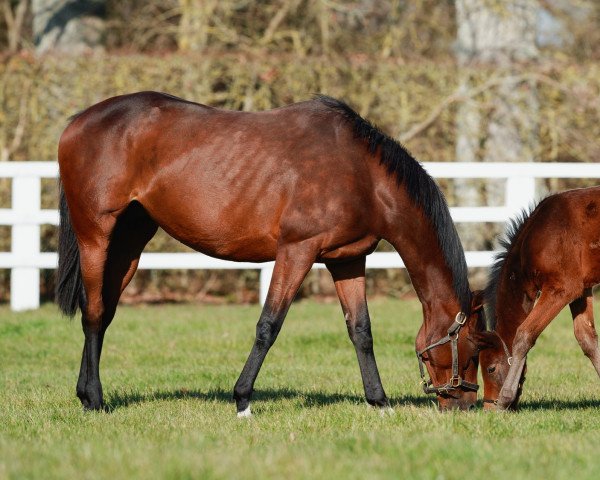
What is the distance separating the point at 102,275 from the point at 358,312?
1671 millimetres

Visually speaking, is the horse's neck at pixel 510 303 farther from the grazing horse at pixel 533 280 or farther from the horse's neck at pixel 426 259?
the horse's neck at pixel 426 259

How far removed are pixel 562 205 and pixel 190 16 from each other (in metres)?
9.08

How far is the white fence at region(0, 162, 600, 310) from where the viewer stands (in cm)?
1080

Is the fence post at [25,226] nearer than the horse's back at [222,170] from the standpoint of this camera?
No

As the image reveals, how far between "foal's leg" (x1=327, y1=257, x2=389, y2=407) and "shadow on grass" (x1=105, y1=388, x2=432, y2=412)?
1.02 feet

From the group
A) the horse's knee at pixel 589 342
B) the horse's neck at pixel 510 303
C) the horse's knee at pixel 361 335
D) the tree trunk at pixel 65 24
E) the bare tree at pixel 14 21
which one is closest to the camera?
the horse's neck at pixel 510 303

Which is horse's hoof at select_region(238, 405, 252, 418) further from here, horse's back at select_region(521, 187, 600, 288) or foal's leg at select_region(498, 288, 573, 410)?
horse's back at select_region(521, 187, 600, 288)

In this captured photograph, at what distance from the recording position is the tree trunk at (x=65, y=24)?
1475cm

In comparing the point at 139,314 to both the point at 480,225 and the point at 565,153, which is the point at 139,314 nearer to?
the point at 480,225

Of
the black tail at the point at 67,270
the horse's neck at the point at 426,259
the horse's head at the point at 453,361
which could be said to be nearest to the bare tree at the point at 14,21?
the black tail at the point at 67,270

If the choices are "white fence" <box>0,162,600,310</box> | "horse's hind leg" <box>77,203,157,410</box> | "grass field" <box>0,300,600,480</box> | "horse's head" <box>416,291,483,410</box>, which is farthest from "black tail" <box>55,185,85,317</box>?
"white fence" <box>0,162,600,310</box>

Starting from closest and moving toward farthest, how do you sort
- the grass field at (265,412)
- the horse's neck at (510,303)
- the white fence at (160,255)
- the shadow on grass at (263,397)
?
1. the grass field at (265,412)
2. the horse's neck at (510,303)
3. the shadow on grass at (263,397)
4. the white fence at (160,255)

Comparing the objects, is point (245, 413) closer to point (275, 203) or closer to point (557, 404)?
point (275, 203)

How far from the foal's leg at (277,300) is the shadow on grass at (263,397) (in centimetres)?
62
